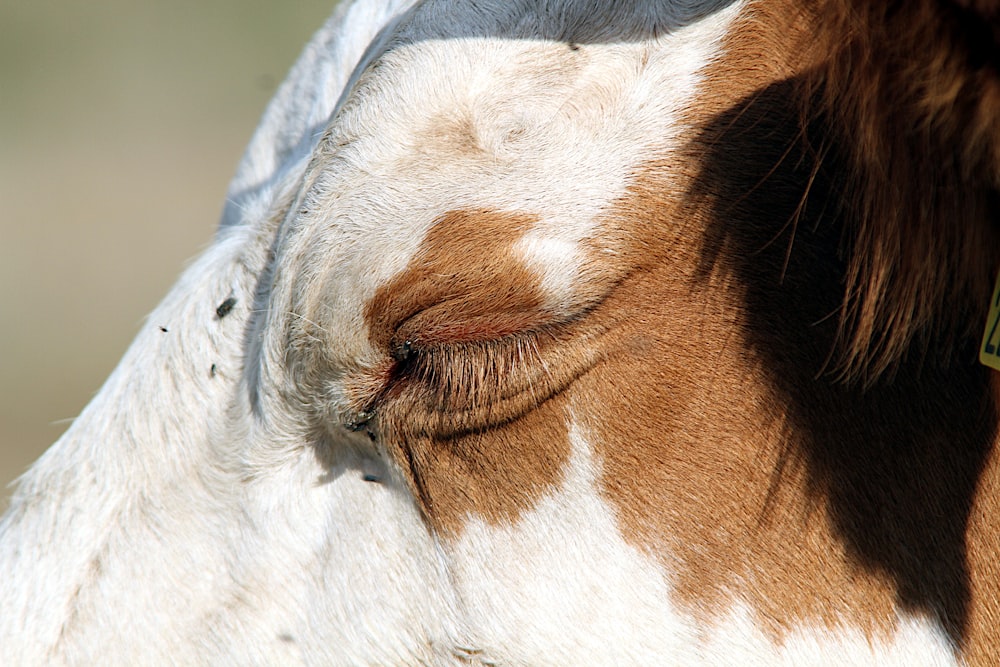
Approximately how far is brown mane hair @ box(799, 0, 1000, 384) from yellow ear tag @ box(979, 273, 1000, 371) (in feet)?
0.22

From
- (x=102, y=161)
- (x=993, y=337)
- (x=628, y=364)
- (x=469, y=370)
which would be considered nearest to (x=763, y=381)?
(x=628, y=364)

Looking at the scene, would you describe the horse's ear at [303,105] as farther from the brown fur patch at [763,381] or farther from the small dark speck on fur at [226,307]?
the brown fur patch at [763,381]

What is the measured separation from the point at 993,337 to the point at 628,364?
0.44 metres

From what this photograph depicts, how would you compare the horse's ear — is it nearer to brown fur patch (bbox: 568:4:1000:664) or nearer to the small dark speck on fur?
the small dark speck on fur

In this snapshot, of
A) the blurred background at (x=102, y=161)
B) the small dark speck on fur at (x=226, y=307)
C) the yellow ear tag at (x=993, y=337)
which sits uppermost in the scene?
the yellow ear tag at (x=993, y=337)

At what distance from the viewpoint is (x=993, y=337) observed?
45.4 inches

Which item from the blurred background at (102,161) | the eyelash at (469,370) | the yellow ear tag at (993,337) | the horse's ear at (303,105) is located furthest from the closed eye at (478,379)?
the blurred background at (102,161)

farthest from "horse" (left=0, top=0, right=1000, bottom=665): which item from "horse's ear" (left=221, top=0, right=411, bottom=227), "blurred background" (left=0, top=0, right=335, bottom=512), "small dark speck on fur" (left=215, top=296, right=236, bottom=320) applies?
"blurred background" (left=0, top=0, right=335, bottom=512)

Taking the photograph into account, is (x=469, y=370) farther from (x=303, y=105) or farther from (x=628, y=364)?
(x=303, y=105)

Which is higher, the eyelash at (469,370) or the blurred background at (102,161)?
the eyelash at (469,370)

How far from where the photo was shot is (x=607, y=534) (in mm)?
1389

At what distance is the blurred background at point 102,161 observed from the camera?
8.93m

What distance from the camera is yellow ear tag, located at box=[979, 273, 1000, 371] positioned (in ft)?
3.76

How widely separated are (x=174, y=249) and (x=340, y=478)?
1011 cm
